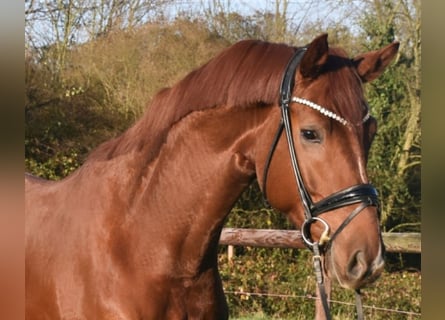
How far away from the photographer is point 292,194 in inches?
85.8

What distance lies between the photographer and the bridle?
1.97 m

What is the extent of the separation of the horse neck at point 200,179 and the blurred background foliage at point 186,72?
20.0 feet

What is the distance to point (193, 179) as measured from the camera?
2.40 metres

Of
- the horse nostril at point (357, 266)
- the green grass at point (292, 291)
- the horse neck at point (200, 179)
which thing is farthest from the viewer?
the green grass at point (292, 291)

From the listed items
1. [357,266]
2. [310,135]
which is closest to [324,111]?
[310,135]

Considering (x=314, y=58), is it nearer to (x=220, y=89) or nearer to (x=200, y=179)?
(x=220, y=89)

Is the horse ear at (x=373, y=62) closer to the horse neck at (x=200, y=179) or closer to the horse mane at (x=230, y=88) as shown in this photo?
the horse mane at (x=230, y=88)

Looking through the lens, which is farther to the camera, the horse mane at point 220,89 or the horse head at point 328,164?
the horse mane at point 220,89

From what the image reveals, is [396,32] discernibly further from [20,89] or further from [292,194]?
[20,89]

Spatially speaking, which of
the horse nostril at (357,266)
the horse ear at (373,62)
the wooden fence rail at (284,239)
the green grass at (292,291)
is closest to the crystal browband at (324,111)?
the horse ear at (373,62)

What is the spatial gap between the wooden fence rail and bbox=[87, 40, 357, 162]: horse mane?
12.3 feet

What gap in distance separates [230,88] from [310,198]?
1.79ft

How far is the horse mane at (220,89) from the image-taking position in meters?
2.28

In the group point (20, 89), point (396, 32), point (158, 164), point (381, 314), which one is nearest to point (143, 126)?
point (158, 164)
